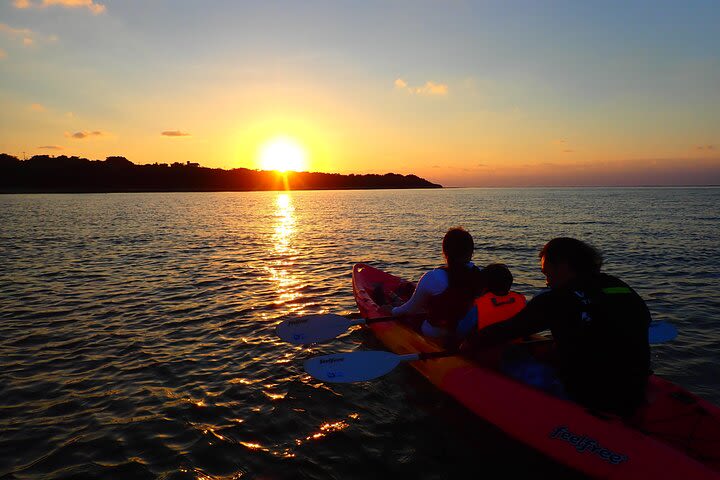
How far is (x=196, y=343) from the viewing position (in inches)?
314

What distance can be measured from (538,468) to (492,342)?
59.4 inches

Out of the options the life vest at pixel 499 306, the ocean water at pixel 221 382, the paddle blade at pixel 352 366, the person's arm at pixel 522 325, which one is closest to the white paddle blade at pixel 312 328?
the ocean water at pixel 221 382

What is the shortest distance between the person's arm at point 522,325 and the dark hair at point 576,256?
377mm

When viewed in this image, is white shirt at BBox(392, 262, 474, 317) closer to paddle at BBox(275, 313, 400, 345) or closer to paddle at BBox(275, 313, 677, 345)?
paddle at BBox(275, 313, 677, 345)

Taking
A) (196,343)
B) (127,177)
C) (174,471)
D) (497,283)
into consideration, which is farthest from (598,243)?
(127,177)

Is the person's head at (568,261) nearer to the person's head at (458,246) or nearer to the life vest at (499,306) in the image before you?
the person's head at (458,246)

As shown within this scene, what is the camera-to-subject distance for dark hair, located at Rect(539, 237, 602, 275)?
3.67m

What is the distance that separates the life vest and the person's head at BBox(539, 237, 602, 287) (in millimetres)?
1593

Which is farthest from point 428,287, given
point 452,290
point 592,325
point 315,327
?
point 315,327

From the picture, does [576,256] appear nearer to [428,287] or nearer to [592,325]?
[592,325]

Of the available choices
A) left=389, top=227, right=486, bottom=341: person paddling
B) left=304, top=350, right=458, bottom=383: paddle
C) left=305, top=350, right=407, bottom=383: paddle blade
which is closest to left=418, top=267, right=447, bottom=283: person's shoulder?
left=389, top=227, right=486, bottom=341: person paddling

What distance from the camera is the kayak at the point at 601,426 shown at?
11.9ft

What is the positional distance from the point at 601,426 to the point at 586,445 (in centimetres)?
23

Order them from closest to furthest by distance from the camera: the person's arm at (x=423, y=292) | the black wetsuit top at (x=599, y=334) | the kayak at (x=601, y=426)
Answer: the black wetsuit top at (x=599, y=334), the kayak at (x=601, y=426), the person's arm at (x=423, y=292)
